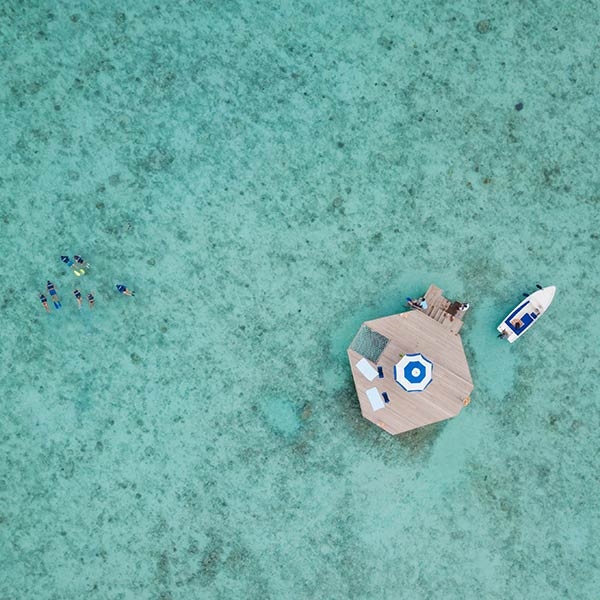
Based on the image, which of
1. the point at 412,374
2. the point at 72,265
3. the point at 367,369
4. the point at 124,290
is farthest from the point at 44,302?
the point at 412,374

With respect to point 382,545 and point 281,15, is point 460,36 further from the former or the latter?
point 382,545

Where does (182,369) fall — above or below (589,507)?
below

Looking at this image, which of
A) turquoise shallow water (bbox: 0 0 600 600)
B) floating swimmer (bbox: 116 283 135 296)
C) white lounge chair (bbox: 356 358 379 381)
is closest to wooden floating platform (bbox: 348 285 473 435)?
white lounge chair (bbox: 356 358 379 381)

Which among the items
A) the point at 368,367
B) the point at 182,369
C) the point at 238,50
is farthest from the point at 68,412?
the point at 238,50

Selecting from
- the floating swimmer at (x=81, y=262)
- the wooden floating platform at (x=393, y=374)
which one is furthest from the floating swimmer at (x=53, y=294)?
the wooden floating platform at (x=393, y=374)

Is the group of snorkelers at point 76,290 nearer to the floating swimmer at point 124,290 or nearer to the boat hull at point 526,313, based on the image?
the floating swimmer at point 124,290

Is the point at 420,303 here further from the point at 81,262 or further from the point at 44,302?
the point at 44,302
